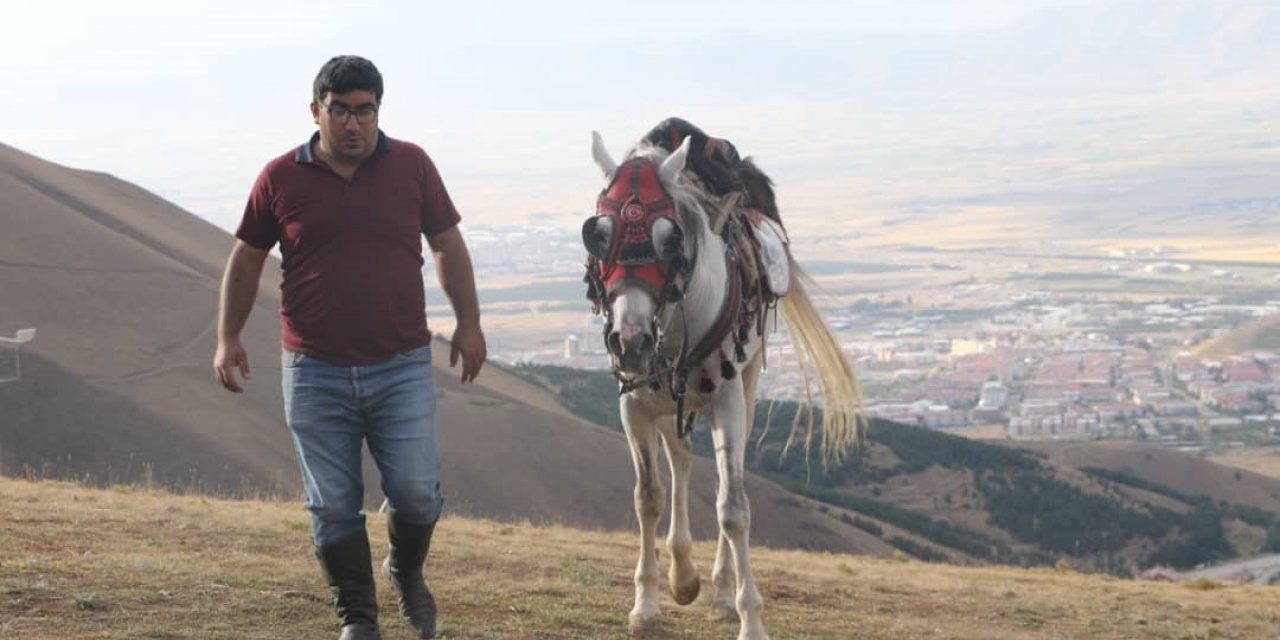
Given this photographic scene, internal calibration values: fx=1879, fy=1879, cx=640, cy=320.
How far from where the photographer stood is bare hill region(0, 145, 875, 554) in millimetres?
31812

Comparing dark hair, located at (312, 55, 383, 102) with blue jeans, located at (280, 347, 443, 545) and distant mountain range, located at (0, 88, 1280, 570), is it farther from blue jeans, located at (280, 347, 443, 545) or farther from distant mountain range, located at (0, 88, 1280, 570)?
distant mountain range, located at (0, 88, 1280, 570)

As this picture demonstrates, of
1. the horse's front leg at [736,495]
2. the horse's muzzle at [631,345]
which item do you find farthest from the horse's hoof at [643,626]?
the horse's muzzle at [631,345]

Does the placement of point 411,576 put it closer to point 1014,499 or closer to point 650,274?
point 650,274

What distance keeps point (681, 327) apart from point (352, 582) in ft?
6.69

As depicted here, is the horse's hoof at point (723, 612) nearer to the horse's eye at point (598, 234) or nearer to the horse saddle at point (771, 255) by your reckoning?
the horse saddle at point (771, 255)

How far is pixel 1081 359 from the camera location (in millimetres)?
120500

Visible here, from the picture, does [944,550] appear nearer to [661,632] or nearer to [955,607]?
[955,607]

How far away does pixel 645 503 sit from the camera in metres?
9.32

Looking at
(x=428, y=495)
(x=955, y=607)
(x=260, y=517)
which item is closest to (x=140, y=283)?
(x=260, y=517)

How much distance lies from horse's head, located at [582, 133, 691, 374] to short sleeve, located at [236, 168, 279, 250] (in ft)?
4.76

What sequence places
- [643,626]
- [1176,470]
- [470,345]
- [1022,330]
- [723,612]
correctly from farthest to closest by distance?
[1022,330]
[1176,470]
[723,612]
[643,626]
[470,345]

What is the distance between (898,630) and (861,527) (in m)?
27.4

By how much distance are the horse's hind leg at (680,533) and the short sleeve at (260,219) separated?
2705mm

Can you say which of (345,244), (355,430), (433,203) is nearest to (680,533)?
(355,430)
